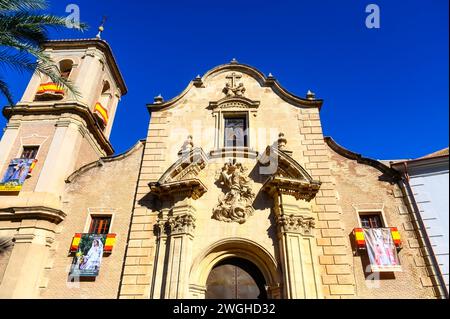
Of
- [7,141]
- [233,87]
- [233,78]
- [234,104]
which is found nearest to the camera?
[7,141]

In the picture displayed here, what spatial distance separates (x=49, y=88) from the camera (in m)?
Answer: 16.2

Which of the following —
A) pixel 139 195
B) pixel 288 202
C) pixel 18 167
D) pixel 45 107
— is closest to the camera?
pixel 288 202

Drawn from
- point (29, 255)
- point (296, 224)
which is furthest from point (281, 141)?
point (29, 255)

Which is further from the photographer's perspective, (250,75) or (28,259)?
(250,75)

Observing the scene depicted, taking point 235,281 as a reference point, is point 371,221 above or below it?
above

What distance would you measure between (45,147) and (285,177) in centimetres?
1129

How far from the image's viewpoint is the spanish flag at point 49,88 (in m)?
16.1

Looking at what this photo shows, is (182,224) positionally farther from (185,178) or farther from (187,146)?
(187,146)

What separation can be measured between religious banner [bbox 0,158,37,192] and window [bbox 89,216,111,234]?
146 inches

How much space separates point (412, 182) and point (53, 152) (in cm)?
1578

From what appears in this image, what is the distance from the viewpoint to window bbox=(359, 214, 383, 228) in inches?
469

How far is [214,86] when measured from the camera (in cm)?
1612
